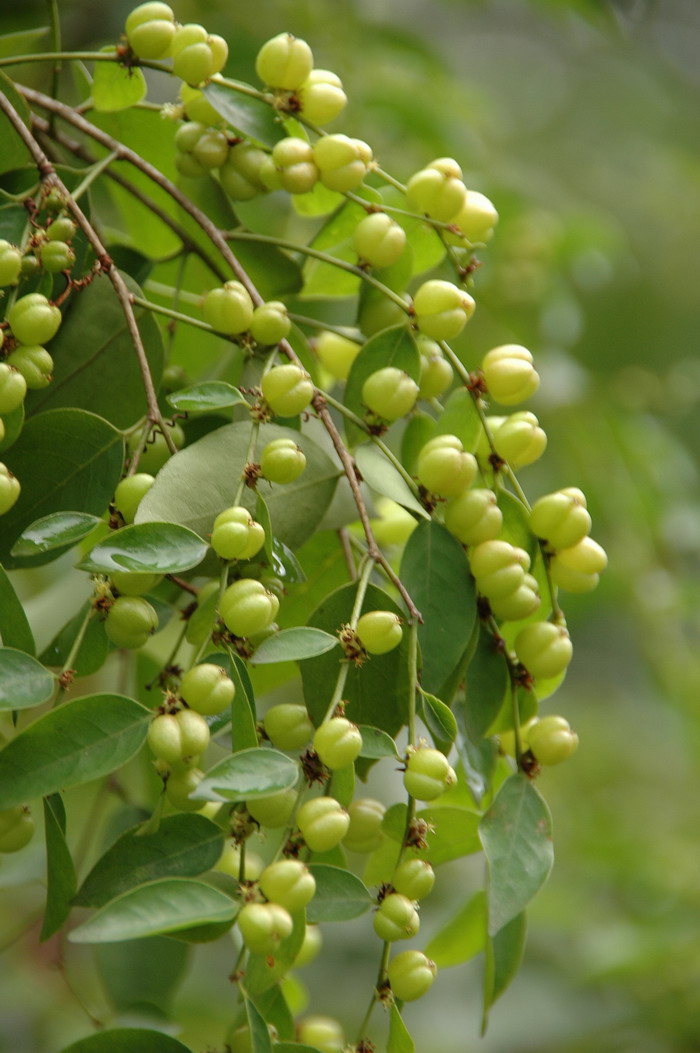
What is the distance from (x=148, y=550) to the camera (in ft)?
1.28

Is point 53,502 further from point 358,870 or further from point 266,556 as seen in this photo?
point 358,870

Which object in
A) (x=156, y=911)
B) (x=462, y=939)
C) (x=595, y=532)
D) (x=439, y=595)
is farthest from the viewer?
(x=595, y=532)

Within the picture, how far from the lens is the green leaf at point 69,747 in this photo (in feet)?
1.22

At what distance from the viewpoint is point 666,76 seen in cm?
194

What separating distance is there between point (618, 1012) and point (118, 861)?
101 cm

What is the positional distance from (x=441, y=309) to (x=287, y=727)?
0.63 ft

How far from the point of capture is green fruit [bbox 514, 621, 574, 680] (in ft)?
1.54

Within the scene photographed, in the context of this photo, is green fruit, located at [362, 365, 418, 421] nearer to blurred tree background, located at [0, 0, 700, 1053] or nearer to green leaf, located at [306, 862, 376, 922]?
green leaf, located at [306, 862, 376, 922]

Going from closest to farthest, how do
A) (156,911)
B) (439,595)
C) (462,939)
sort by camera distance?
(156,911)
(439,595)
(462,939)

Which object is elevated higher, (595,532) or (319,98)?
(319,98)

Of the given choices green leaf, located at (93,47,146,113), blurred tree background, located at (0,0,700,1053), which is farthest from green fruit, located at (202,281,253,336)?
blurred tree background, located at (0,0,700,1053)

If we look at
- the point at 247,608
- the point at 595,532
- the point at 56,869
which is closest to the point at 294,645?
the point at 247,608

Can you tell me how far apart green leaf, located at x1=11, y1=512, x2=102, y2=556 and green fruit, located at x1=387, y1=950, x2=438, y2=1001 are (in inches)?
8.1

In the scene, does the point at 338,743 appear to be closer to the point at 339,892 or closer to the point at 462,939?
the point at 339,892
